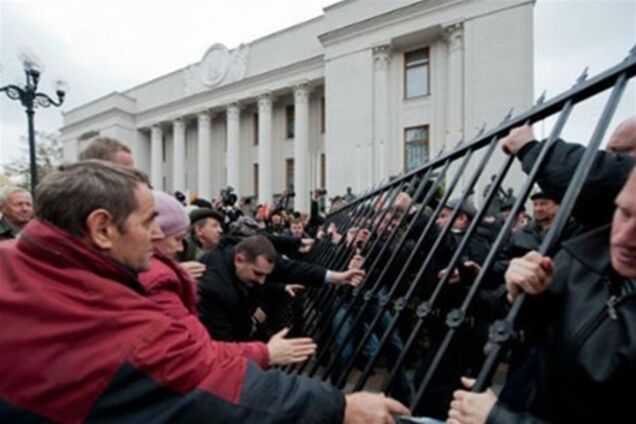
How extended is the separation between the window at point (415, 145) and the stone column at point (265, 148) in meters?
9.06

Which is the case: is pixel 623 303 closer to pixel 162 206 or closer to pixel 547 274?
pixel 547 274

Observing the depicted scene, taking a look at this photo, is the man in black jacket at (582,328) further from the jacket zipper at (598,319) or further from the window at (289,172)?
the window at (289,172)

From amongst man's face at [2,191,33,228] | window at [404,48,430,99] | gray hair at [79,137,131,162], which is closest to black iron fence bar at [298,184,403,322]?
gray hair at [79,137,131,162]

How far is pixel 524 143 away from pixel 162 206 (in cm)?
182

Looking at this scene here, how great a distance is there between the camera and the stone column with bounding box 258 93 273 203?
26.9 metres

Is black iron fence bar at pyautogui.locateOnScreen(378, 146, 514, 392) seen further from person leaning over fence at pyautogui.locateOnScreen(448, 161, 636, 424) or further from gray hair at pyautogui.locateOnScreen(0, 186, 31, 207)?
gray hair at pyautogui.locateOnScreen(0, 186, 31, 207)

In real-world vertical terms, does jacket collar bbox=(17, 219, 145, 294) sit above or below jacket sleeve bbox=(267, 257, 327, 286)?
above

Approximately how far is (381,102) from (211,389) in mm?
21293

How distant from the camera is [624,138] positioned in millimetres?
1895

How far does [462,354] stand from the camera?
3332mm

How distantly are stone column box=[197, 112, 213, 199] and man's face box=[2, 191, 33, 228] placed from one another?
2592 centimetres

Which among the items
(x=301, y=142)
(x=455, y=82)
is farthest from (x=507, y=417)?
(x=301, y=142)

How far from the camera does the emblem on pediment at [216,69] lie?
2858cm

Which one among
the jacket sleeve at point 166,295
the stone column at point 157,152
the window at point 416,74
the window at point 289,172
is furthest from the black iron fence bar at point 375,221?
the stone column at point 157,152
